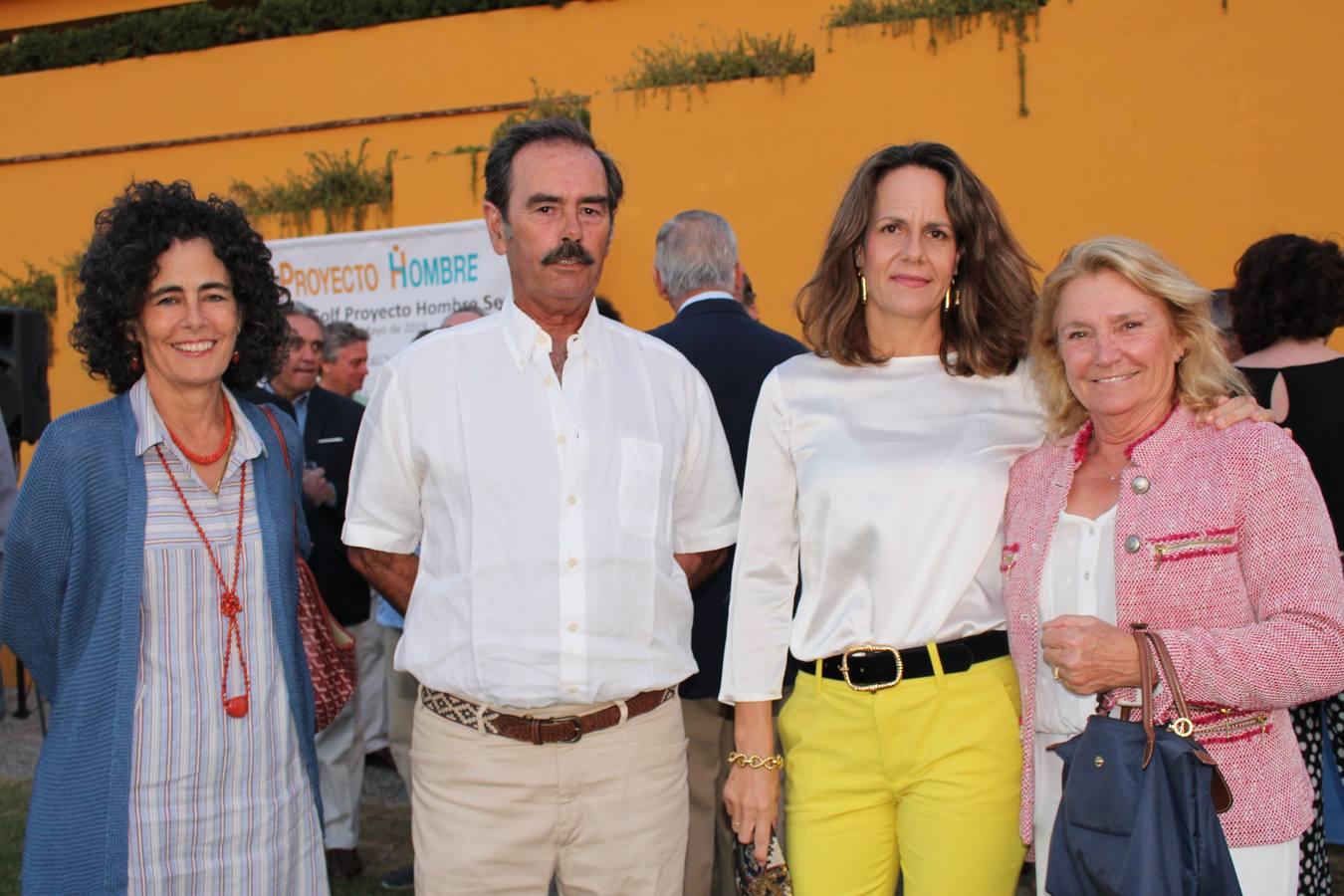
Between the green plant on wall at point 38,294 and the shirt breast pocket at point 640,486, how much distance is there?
8.21 metres

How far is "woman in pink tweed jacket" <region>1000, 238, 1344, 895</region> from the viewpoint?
2285mm

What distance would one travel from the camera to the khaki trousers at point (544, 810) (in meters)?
2.72

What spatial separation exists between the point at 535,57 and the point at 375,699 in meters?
5.33

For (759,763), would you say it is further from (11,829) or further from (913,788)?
(11,829)

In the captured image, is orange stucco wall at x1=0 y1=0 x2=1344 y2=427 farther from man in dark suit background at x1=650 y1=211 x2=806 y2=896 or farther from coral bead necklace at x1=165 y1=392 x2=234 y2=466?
coral bead necklace at x1=165 y1=392 x2=234 y2=466

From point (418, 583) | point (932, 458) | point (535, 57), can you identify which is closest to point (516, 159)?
point (418, 583)

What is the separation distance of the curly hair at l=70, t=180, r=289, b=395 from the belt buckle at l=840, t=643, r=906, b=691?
1.65m

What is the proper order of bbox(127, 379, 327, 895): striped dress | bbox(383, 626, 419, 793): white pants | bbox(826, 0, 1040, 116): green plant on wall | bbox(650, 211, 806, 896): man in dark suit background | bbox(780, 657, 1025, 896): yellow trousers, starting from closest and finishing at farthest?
bbox(780, 657, 1025, 896): yellow trousers < bbox(127, 379, 327, 895): striped dress < bbox(650, 211, 806, 896): man in dark suit background < bbox(383, 626, 419, 793): white pants < bbox(826, 0, 1040, 116): green plant on wall

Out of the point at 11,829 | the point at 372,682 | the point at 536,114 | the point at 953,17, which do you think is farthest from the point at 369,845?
the point at 953,17

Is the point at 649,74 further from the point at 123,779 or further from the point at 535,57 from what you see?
the point at 123,779

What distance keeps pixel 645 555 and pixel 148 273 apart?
1.33m

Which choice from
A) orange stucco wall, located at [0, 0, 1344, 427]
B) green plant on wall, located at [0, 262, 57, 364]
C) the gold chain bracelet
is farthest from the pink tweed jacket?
green plant on wall, located at [0, 262, 57, 364]

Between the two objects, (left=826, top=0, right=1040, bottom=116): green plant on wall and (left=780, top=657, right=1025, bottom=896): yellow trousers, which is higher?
(left=826, top=0, right=1040, bottom=116): green plant on wall

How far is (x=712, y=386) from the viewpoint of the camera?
399 cm
